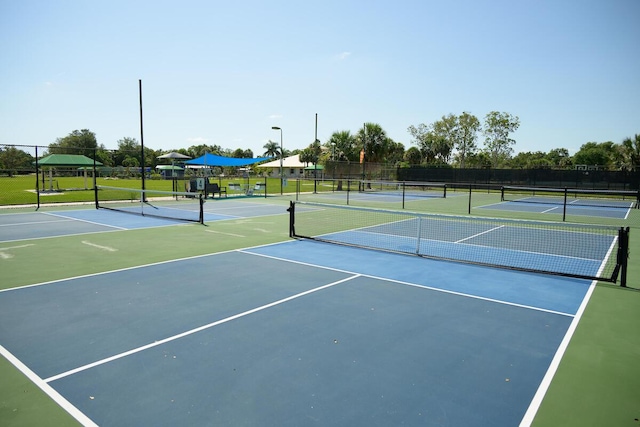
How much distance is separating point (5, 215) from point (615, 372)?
861 inches

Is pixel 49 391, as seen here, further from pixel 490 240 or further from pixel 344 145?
pixel 344 145

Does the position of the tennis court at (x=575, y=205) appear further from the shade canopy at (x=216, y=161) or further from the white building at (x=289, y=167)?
the white building at (x=289, y=167)

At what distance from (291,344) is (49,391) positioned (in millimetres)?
2704

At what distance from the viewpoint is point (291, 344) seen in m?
5.36

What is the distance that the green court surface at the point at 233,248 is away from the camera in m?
3.95

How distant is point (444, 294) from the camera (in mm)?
7672

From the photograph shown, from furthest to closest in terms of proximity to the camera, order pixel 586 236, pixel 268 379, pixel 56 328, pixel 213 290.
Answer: pixel 586 236
pixel 213 290
pixel 56 328
pixel 268 379

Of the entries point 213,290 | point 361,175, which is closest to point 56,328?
point 213,290

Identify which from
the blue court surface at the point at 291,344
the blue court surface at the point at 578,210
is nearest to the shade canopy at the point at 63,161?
the blue court surface at the point at 291,344

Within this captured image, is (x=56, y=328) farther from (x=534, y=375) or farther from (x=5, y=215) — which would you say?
(x=5, y=215)

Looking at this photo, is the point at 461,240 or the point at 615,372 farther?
the point at 461,240

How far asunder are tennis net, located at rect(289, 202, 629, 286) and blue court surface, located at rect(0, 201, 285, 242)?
14.2ft

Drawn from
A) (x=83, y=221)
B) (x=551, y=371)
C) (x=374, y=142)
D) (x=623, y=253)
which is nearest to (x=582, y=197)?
(x=374, y=142)

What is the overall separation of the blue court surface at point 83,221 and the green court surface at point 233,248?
931 mm
